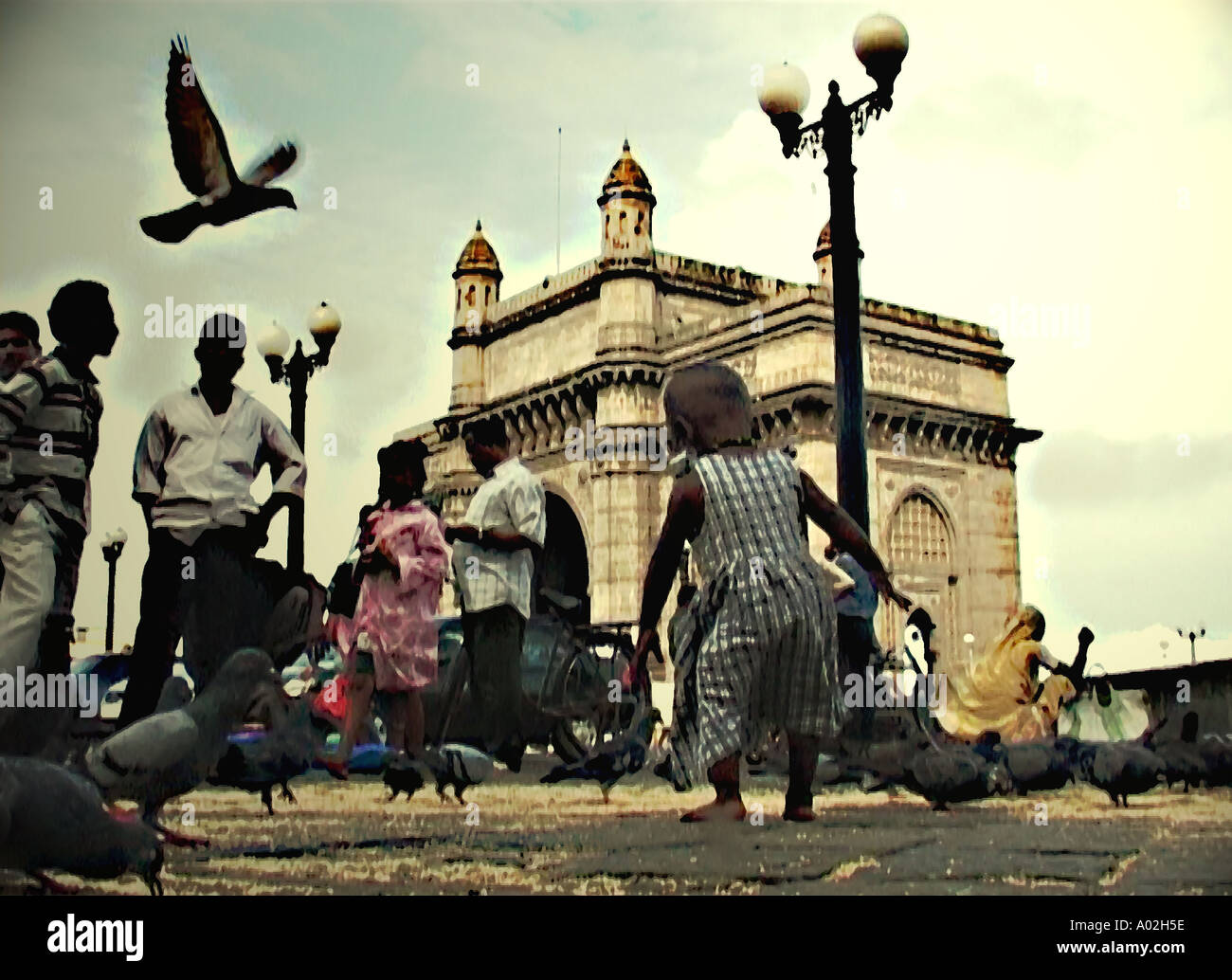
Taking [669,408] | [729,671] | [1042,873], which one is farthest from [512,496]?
[1042,873]

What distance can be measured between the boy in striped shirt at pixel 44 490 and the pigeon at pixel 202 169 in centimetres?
104

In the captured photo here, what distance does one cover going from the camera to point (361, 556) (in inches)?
303

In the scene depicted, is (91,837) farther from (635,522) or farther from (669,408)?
(635,522)

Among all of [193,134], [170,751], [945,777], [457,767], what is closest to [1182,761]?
[945,777]

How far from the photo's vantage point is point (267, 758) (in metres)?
6.65

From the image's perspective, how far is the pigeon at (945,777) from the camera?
21.7 ft

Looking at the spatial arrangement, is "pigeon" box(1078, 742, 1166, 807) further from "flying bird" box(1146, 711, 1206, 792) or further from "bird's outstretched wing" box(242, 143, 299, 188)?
"bird's outstretched wing" box(242, 143, 299, 188)

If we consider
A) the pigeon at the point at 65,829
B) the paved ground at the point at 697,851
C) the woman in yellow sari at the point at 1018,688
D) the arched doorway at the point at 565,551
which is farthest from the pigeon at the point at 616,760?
the arched doorway at the point at 565,551

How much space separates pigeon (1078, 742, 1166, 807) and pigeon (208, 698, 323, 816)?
Answer: 13.5 ft

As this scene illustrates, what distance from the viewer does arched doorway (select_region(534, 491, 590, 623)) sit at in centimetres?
1323

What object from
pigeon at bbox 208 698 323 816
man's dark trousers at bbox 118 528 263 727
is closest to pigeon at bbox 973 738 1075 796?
pigeon at bbox 208 698 323 816

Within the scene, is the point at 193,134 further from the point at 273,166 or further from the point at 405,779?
the point at 405,779

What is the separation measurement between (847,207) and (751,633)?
3.01 meters

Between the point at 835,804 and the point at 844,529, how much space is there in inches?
57.8
